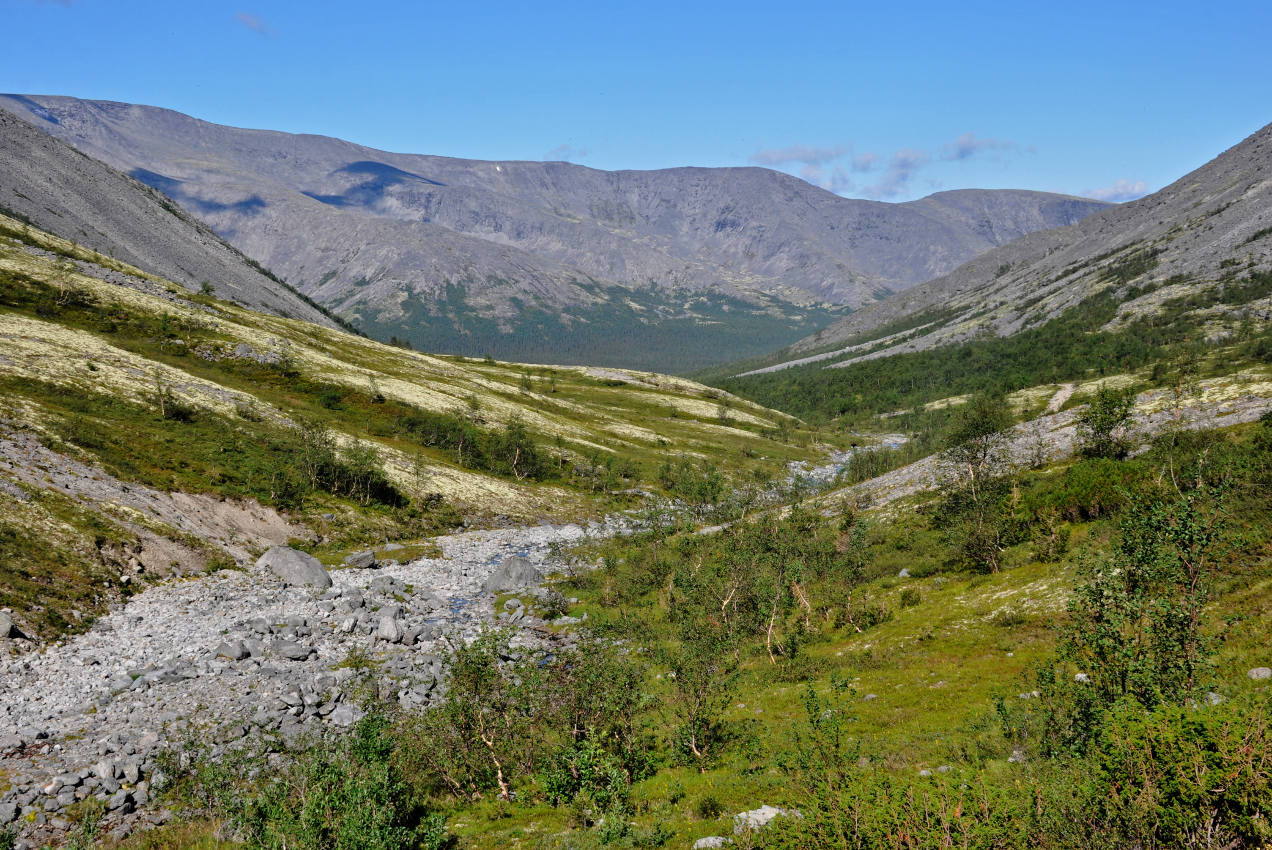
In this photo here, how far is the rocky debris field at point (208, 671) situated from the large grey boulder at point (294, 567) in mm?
120

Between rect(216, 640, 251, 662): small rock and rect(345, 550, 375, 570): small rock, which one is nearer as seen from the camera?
rect(216, 640, 251, 662): small rock

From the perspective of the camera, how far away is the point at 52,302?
112 metres

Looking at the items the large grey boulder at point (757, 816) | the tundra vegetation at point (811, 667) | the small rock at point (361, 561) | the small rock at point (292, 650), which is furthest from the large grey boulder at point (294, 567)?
the large grey boulder at point (757, 816)

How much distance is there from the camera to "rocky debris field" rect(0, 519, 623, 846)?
75.3ft

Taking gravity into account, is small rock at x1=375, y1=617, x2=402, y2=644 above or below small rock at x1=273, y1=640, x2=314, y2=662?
below

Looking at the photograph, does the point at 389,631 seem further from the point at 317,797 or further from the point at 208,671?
the point at 317,797

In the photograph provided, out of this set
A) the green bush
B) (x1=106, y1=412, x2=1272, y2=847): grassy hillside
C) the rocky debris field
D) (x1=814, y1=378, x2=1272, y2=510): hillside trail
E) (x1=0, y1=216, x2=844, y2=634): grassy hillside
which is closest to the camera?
(x1=106, y1=412, x2=1272, y2=847): grassy hillside

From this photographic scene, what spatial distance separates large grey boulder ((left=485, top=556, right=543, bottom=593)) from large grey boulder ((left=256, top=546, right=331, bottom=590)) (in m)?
14.5

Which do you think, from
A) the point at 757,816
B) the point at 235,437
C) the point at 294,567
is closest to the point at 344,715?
the point at 757,816

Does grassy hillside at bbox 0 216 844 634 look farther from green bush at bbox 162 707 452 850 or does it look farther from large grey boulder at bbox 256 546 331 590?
green bush at bbox 162 707 452 850

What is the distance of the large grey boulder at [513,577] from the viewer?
57.6 meters

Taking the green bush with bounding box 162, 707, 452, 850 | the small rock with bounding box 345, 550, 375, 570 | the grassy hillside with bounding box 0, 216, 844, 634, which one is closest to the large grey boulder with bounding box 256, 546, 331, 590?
the grassy hillside with bounding box 0, 216, 844, 634

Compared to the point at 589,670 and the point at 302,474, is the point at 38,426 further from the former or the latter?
the point at 589,670

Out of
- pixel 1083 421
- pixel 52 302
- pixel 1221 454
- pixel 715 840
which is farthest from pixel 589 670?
pixel 52 302
